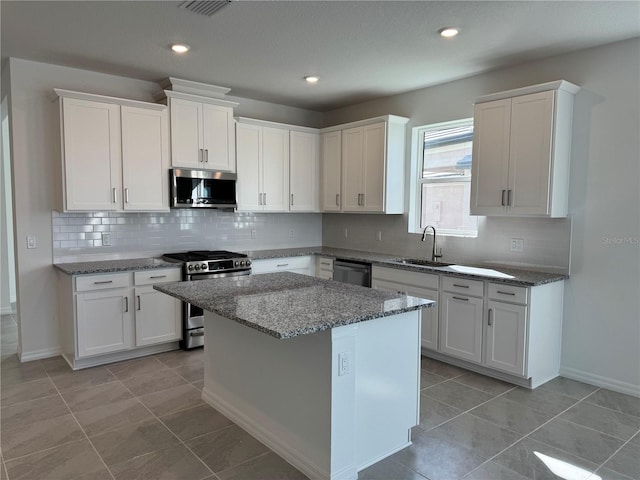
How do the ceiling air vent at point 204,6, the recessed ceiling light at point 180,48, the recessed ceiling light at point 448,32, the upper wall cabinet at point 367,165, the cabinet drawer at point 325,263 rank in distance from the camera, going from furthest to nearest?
the cabinet drawer at point 325,263 → the upper wall cabinet at point 367,165 → the recessed ceiling light at point 180,48 → the recessed ceiling light at point 448,32 → the ceiling air vent at point 204,6

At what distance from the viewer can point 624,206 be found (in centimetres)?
346

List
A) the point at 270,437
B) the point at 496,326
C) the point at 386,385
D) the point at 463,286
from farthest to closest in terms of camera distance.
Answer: the point at 463,286, the point at 496,326, the point at 270,437, the point at 386,385

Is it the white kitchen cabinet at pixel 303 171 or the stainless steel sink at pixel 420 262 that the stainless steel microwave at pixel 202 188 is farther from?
the stainless steel sink at pixel 420 262

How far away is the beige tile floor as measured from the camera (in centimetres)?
246

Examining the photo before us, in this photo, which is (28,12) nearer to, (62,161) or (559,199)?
(62,161)

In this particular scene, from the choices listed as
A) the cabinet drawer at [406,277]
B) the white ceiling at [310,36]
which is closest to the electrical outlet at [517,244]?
the cabinet drawer at [406,277]

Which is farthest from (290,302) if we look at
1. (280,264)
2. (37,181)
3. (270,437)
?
(37,181)

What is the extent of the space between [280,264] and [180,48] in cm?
255

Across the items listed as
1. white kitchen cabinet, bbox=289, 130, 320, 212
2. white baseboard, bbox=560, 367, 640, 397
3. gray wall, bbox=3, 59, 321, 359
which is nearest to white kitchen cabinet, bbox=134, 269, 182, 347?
gray wall, bbox=3, 59, 321, 359

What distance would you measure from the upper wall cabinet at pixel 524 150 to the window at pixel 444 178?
53 centimetres

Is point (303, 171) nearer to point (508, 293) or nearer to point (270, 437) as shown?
point (508, 293)

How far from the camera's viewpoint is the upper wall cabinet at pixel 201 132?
4520mm

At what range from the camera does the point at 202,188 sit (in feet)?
15.5

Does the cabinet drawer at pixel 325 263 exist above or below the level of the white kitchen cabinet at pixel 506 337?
above
